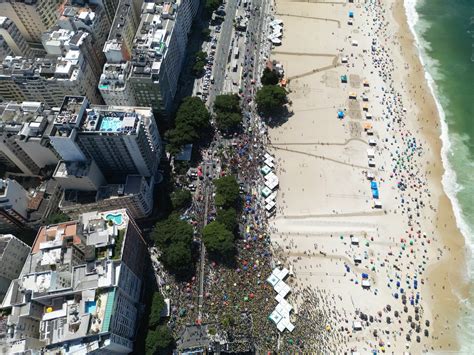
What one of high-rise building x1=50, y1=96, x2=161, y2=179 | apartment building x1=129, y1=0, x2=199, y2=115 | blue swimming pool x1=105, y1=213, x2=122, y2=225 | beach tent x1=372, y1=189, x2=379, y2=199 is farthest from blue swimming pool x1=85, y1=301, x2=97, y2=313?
beach tent x1=372, y1=189, x2=379, y2=199

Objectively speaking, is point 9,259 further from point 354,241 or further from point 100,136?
point 354,241

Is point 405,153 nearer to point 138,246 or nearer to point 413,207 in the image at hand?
point 413,207

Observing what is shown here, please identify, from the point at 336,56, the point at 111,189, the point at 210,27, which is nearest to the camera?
the point at 111,189

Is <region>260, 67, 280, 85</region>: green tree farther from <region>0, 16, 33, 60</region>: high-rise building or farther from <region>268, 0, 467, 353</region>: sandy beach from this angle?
<region>0, 16, 33, 60</region>: high-rise building

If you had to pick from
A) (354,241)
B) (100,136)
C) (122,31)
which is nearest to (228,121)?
(122,31)

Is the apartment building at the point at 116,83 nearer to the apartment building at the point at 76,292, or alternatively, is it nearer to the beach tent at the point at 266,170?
the apartment building at the point at 76,292

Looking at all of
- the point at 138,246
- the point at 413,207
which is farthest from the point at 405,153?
the point at 138,246
